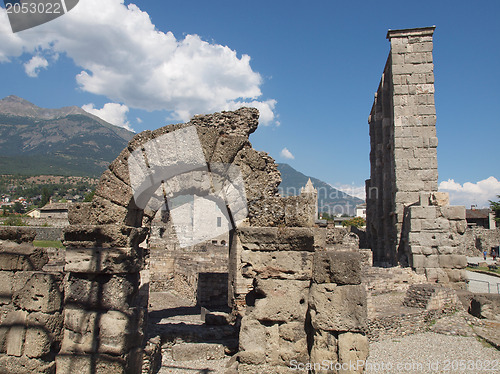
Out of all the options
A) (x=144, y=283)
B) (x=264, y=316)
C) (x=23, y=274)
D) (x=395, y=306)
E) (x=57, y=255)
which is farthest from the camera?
(x=57, y=255)

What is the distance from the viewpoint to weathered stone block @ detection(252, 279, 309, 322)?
5.30 metres

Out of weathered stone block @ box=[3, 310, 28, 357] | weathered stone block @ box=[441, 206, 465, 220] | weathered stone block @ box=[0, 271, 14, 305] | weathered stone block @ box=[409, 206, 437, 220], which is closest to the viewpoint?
weathered stone block @ box=[3, 310, 28, 357]

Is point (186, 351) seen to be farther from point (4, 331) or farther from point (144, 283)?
point (144, 283)

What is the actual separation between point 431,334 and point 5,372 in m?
9.59

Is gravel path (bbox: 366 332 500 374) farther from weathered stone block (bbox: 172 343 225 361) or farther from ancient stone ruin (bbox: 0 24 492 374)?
ancient stone ruin (bbox: 0 24 492 374)

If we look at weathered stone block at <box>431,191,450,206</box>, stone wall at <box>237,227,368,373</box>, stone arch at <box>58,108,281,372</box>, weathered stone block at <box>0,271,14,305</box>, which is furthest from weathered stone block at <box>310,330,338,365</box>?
weathered stone block at <box>431,191,450,206</box>

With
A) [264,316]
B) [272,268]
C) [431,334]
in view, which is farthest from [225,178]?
[431,334]

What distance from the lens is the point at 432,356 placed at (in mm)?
8562

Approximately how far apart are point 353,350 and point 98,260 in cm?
352

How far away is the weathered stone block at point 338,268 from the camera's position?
15.9 feet

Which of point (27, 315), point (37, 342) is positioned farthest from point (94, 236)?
point (37, 342)

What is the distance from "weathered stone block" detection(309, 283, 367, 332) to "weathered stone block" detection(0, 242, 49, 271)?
4237 millimetres

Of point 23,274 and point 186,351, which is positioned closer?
point 23,274

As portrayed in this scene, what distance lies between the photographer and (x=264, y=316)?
5.30 metres
